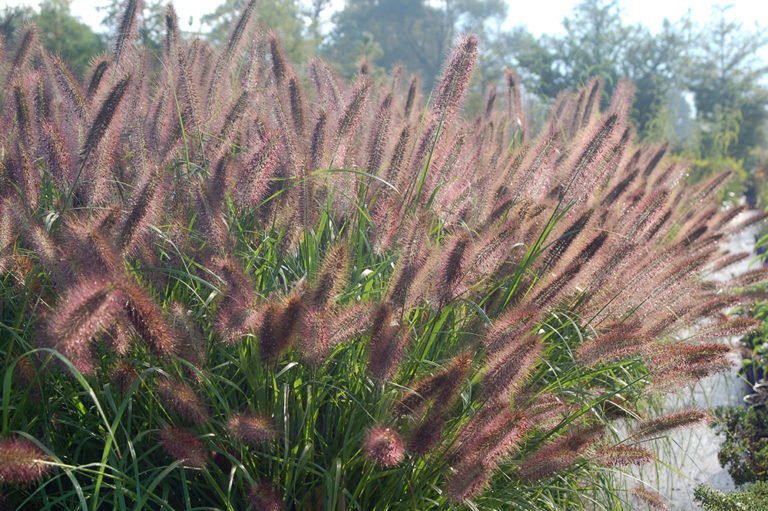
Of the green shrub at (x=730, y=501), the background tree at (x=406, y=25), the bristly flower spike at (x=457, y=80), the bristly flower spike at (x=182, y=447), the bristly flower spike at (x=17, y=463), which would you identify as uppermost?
the background tree at (x=406, y=25)

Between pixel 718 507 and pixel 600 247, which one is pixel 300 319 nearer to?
pixel 600 247

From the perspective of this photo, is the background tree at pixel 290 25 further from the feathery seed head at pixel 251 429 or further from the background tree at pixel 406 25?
the feathery seed head at pixel 251 429

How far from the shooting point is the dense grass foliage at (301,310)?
1.63m

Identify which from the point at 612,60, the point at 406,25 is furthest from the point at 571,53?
the point at 406,25

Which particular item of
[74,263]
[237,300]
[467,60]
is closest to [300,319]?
[237,300]

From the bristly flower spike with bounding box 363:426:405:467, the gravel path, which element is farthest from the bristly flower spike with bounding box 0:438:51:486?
the gravel path

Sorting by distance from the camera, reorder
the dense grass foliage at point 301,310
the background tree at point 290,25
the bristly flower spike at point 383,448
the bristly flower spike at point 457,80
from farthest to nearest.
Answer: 1. the background tree at point 290,25
2. the bristly flower spike at point 457,80
3. the dense grass foliage at point 301,310
4. the bristly flower spike at point 383,448

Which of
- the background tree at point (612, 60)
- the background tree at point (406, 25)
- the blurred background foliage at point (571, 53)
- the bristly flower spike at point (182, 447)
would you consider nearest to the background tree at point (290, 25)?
the blurred background foliage at point (571, 53)

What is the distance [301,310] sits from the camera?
1549 mm

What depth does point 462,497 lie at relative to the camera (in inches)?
63.1

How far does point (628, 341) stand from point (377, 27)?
60409 mm

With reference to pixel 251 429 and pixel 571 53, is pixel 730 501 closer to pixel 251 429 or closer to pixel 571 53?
pixel 251 429

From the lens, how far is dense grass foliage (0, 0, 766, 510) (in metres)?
1.63

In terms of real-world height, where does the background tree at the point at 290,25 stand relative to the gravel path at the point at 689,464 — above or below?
above
